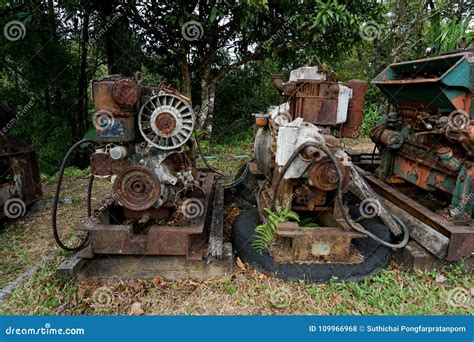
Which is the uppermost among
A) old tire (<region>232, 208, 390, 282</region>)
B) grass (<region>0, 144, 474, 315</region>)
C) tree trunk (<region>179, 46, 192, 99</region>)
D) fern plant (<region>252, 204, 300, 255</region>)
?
tree trunk (<region>179, 46, 192, 99</region>)

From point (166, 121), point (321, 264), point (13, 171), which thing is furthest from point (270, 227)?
point (13, 171)

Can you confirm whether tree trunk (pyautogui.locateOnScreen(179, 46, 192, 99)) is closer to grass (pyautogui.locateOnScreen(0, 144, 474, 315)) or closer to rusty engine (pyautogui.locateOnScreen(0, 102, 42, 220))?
rusty engine (pyautogui.locateOnScreen(0, 102, 42, 220))

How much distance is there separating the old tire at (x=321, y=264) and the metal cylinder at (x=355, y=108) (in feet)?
3.02

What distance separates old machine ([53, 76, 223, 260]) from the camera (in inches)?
91.6

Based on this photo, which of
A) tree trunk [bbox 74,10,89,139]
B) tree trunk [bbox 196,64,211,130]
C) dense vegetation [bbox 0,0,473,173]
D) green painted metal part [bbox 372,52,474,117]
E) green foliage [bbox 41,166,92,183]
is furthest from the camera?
tree trunk [bbox 196,64,211,130]

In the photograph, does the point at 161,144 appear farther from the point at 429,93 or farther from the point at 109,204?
the point at 429,93

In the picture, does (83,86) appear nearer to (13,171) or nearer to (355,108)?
(13,171)

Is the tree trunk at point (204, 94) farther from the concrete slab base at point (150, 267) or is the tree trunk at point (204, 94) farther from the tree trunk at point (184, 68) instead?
the concrete slab base at point (150, 267)

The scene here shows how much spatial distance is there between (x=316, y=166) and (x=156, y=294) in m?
1.53

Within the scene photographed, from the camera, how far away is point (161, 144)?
98.1 inches

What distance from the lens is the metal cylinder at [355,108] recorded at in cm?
297

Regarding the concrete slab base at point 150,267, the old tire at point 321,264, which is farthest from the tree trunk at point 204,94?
the concrete slab base at point 150,267

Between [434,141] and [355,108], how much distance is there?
942mm

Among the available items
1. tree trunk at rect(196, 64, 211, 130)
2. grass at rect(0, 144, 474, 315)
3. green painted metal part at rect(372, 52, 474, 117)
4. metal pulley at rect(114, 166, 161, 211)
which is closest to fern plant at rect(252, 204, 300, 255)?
grass at rect(0, 144, 474, 315)
